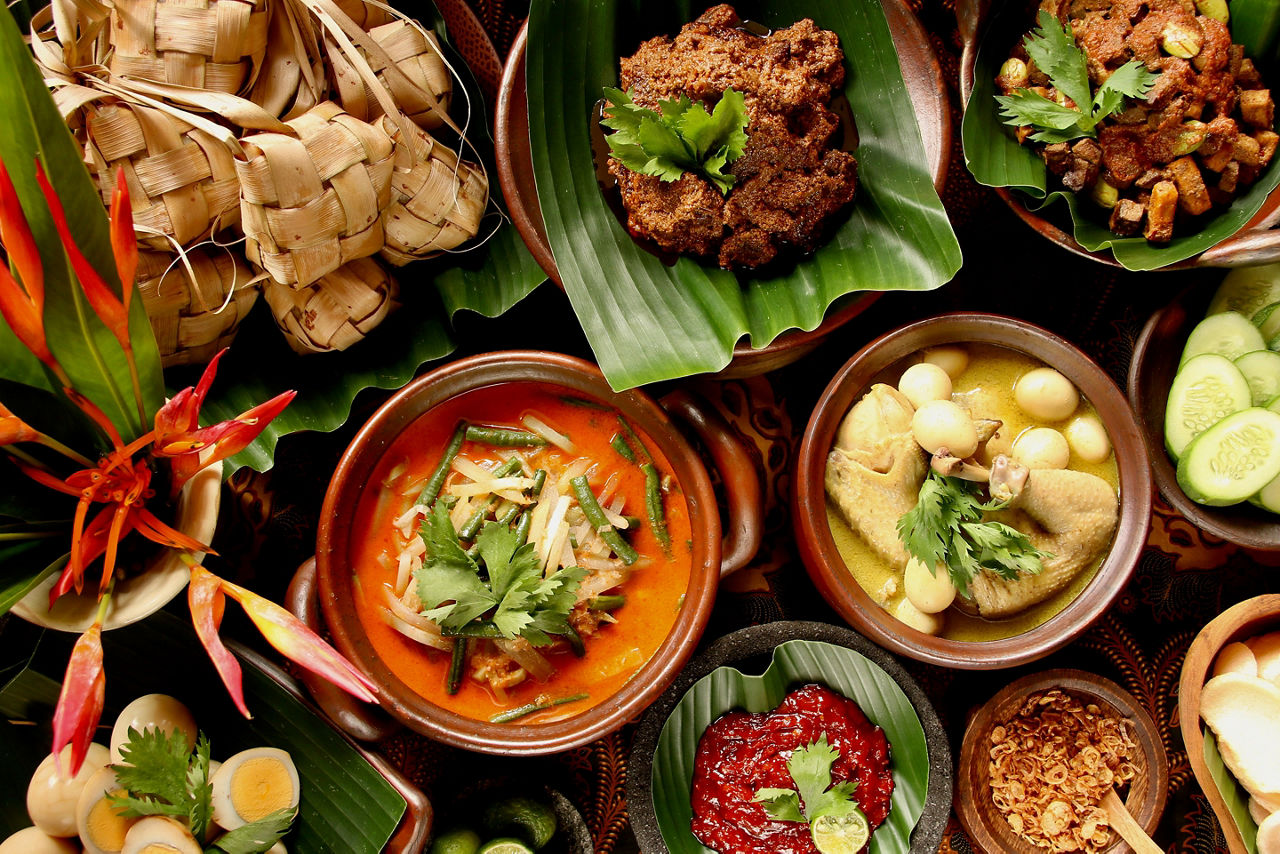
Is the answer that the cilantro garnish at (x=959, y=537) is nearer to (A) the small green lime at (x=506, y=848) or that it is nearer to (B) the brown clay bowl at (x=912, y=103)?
(B) the brown clay bowl at (x=912, y=103)

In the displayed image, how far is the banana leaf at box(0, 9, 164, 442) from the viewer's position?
143 centimetres

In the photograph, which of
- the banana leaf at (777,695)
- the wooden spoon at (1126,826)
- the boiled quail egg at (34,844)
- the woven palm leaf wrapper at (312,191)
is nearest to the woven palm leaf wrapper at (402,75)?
the woven palm leaf wrapper at (312,191)

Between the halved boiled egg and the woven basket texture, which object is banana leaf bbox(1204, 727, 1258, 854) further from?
the woven basket texture

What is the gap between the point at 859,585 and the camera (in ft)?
6.98

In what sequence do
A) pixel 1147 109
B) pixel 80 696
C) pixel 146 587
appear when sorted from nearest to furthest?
pixel 80 696, pixel 146 587, pixel 1147 109

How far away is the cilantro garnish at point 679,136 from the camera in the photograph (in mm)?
1866

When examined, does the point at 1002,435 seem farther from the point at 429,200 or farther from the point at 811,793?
the point at 429,200

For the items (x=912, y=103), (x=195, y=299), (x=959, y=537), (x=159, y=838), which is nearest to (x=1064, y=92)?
(x=912, y=103)

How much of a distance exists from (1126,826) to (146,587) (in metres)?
2.21

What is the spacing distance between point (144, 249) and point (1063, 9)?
2.06 m

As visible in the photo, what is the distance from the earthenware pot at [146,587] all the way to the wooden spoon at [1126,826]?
6.89 ft

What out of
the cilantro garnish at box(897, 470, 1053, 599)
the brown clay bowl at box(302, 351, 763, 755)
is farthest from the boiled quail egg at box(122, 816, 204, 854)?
the cilantro garnish at box(897, 470, 1053, 599)

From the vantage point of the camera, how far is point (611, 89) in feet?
6.39

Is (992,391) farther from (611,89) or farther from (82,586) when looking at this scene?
(82,586)
